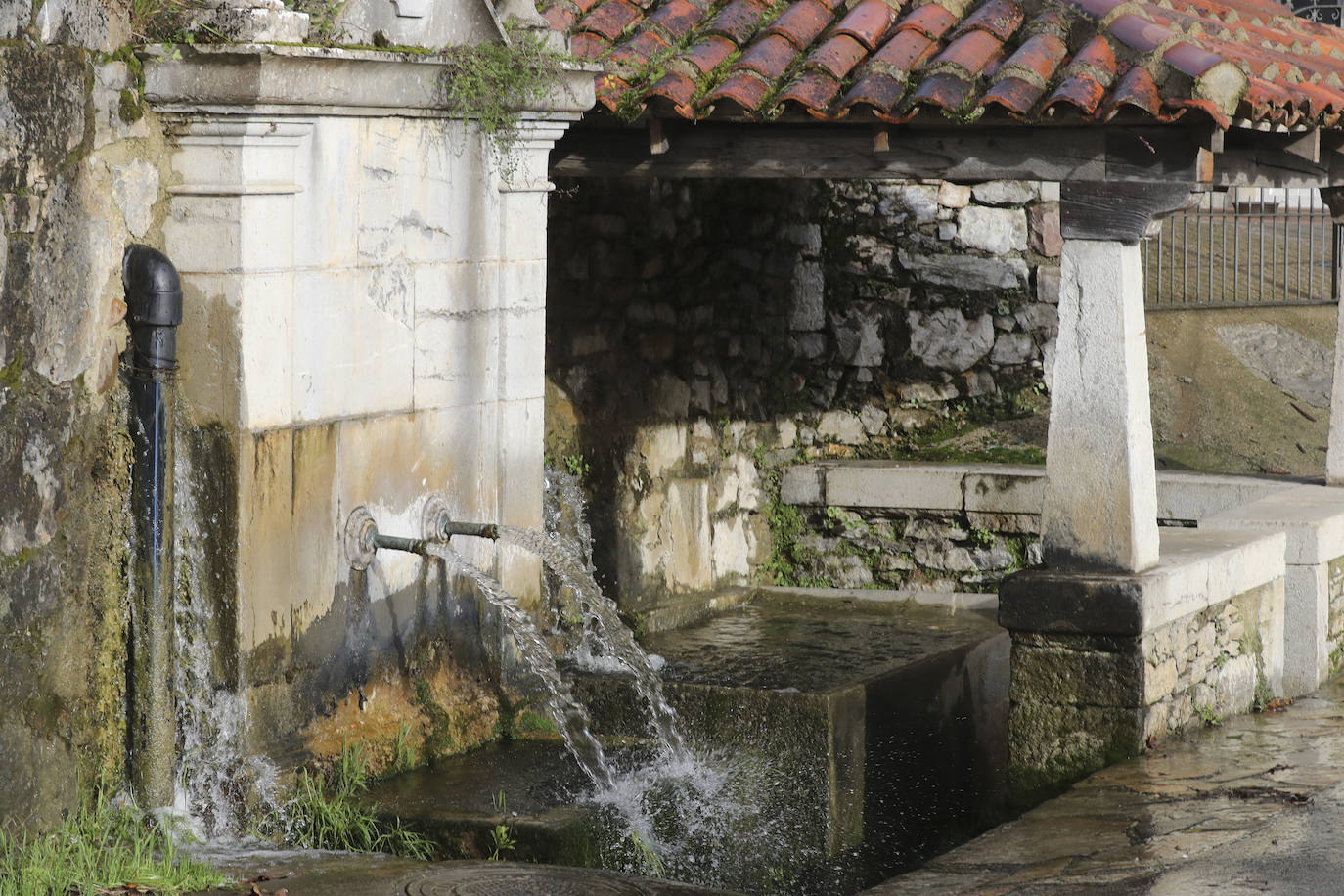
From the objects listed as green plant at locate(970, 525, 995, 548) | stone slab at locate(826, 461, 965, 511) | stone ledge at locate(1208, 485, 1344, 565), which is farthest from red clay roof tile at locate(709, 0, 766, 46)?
green plant at locate(970, 525, 995, 548)

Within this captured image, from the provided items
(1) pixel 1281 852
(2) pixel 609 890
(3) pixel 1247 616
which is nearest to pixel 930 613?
(3) pixel 1247 616

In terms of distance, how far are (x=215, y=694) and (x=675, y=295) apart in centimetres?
431

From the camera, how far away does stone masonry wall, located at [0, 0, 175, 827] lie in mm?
3906

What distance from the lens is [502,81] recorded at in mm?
4945

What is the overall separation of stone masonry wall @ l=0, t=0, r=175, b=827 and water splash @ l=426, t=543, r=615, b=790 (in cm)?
98

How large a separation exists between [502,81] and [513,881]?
7.61 ft

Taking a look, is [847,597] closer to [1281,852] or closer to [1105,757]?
[1105,757]

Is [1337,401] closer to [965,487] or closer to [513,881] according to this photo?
[965,487]

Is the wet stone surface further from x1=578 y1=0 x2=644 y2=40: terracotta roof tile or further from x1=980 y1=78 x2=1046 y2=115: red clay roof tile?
x1=578 y1=0 x2=644 y2=40: terracotta roof tile

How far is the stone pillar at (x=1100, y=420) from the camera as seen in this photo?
558cm

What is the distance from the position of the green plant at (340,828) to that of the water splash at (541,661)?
69 centimetres

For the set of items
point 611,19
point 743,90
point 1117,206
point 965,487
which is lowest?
point 965,487

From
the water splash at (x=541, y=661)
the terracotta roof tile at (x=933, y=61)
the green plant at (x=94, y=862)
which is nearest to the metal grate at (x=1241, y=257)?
the terracotta roof tile at (x=933, y=61)

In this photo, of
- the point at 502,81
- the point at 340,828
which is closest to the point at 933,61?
the point at 502,81
